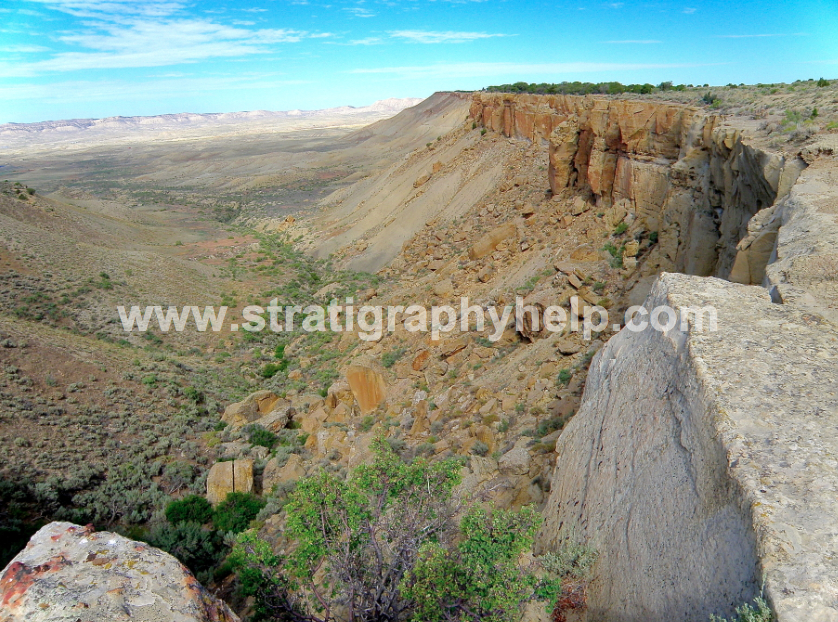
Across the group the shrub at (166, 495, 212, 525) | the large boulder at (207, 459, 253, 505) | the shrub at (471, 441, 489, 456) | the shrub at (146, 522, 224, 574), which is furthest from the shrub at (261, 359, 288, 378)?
the shrub at (471, 441, 489, 456)

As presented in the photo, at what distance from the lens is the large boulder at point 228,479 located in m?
12.0

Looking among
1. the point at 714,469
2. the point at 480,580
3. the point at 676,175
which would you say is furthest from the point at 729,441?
the point at 676,175

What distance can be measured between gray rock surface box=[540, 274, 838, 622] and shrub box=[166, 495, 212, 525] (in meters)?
8.34

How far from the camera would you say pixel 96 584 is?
4281 mm

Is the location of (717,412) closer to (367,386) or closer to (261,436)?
(367,386)

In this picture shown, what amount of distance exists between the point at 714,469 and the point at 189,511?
1112 centimetres

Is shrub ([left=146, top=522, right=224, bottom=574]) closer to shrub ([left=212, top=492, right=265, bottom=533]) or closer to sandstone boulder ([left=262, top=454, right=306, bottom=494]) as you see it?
shrub ([left=212, top=492, right=265, bottom=533])

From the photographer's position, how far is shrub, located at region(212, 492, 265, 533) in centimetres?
1088

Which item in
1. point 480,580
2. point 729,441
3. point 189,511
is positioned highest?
point 729,441

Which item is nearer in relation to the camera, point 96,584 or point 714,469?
point 714,469

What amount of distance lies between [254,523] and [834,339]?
421 inches

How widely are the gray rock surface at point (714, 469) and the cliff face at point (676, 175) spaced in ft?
10.6

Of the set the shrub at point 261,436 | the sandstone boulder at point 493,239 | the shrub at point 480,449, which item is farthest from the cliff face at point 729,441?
the sandstone boulder at point 493,239

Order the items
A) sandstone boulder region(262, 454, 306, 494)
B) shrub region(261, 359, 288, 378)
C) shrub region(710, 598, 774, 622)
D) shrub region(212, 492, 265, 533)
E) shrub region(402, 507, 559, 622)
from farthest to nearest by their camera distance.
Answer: shrub region(261, 359, 288, 378), sandstone boulder region(262, 454, 306, 494), shrub region(212, 492, 265, 533), shrub region(402, 507, 559, 622), shrub region(710, 598, 774, 622)
